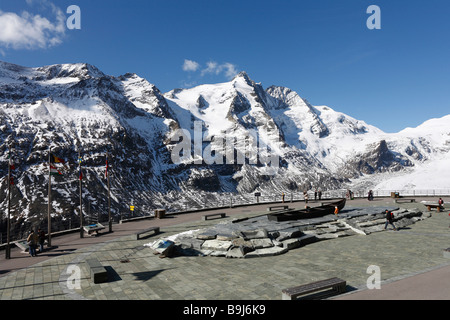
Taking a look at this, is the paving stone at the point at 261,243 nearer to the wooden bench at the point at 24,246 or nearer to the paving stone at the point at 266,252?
the paving stone at the point at 266,252

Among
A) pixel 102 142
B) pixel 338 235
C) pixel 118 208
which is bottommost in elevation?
pixel 118 208

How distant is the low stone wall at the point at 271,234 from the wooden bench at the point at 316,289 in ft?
17.6

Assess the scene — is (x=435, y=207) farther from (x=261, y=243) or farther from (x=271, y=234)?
(x=261, y=243)

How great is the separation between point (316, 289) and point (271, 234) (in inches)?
338

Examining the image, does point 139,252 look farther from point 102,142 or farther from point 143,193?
point 102,142

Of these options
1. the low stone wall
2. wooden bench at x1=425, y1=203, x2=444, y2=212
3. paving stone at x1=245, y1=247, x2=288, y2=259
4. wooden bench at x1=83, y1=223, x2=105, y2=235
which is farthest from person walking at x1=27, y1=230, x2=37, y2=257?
wooden bench at x1=425, y1=203, x2=444, y2=212

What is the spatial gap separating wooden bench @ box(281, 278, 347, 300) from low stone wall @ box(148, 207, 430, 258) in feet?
17.6

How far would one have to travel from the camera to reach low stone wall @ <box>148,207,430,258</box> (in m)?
14.6

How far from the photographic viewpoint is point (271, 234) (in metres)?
16.8

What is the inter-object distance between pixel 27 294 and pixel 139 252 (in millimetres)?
6049

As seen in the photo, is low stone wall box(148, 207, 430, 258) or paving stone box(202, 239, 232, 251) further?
A: paving stone box(202, 239, 232, 251)

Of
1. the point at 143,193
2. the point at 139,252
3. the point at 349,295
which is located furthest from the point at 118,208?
the point at 349,295

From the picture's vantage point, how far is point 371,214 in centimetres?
2312

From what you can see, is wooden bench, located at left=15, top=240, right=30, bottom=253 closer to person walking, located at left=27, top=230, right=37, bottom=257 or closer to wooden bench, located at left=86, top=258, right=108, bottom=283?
person walking, located at left=27, top=230, right=37, bottom=257
